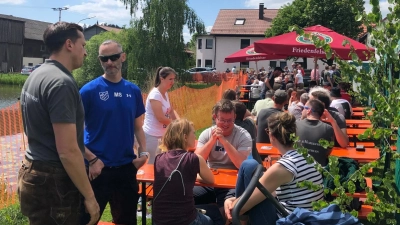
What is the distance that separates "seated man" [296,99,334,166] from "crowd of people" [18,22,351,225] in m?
0.01

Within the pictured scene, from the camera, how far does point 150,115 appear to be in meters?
5.48

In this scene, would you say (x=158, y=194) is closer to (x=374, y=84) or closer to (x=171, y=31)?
(x=374, y=84)

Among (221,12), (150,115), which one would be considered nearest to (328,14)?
(221,12)

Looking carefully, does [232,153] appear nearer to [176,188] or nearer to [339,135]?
[176,188]

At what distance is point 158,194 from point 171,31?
3168 centimetres

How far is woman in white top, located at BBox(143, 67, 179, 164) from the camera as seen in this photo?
540cm

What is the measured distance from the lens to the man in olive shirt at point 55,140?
95.2 inches

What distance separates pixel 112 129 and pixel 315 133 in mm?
2592

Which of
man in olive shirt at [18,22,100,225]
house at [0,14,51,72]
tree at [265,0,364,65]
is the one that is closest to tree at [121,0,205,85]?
tree at [265,0,364,65]

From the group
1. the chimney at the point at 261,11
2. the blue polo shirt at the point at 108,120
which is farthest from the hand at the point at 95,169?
the chimney at the point at 261,11

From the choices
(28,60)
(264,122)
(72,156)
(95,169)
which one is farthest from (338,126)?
(28,60)

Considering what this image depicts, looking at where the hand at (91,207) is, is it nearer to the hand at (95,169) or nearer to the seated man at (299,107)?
the hand at (95,169)

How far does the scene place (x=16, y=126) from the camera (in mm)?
7258

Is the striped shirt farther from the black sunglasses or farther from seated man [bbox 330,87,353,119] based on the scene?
seated man [bbox 330,87,353,119]
